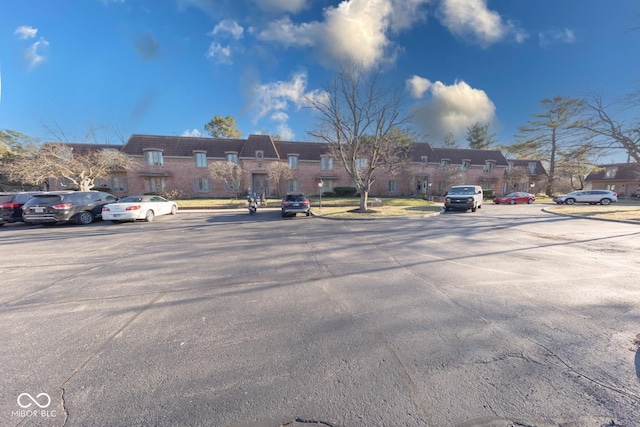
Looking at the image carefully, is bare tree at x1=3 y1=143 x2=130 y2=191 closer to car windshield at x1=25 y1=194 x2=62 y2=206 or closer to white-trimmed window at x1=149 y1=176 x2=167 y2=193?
white-trimmed window at x1=149 y1=176 x2=167 y2=193

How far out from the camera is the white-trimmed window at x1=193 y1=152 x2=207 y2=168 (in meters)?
28.2

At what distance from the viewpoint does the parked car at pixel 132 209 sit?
11492 millimetres

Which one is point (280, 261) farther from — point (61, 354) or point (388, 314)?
point (61, 354)

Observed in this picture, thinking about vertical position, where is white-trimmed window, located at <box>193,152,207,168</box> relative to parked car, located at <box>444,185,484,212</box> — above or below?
above

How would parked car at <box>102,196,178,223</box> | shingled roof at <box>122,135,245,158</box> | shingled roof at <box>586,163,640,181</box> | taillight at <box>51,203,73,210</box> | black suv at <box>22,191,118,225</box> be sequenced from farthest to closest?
1. shingled roof at <box>586,163,640,181</box>
2. shingled roof at <box>122,135,245,158</box>
3. parked car at <box>102,196,178,223</box>
4. taillight at <box>51,203,73,210</box>
5. black suv at <box>22,191,118,225</box>

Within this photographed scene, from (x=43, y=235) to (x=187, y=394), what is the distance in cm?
1199

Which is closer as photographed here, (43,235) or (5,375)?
(5,375)

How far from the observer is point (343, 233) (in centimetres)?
940

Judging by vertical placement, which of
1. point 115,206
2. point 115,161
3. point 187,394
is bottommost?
point 187,394

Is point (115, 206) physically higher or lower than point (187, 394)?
higher

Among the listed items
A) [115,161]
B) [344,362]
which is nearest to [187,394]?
[344,362]

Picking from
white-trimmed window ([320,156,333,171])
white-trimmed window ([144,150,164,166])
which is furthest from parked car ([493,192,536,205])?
white-trimmed window ([144,150,164,166])

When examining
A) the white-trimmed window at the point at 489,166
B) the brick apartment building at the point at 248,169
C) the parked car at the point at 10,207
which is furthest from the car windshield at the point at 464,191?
the parked car at the point at 10,207

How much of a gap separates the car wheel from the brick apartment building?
14430 mm
